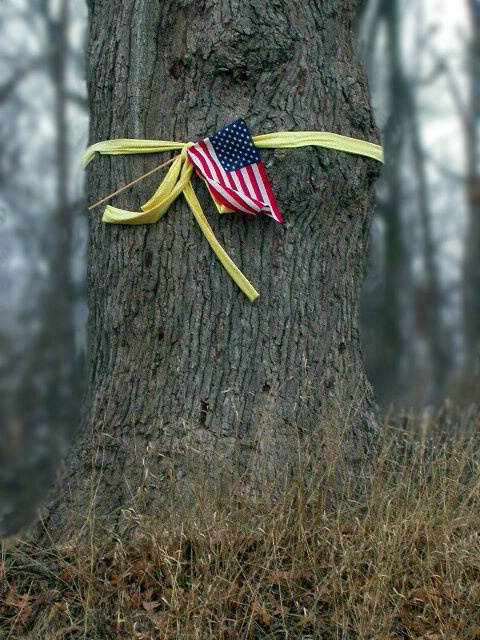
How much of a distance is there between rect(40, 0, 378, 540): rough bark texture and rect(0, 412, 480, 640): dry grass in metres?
0.28

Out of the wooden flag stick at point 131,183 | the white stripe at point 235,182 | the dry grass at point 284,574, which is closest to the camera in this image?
the dry grass at point 284,574

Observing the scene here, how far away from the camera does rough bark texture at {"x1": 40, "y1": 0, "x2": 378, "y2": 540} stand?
3908 millimetres

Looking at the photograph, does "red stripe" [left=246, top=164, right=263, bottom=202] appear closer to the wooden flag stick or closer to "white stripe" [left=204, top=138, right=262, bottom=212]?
"white stripe" [left=204, top=138, right=262, bottom=212]

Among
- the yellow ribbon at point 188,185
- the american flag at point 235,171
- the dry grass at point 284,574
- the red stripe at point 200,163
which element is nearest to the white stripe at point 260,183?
the american flag at point 235,171

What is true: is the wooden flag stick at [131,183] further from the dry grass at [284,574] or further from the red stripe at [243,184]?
the dry grass at [284,574]

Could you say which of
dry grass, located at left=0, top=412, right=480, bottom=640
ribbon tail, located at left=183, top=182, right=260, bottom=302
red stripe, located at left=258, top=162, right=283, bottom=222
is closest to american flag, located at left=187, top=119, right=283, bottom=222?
red stripe, located at left=258, top=162, right=283, bottom=222

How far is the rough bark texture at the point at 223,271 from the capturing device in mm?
3908

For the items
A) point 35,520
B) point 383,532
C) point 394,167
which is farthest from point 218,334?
point 394,167

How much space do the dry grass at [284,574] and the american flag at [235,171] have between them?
1188 millimetres

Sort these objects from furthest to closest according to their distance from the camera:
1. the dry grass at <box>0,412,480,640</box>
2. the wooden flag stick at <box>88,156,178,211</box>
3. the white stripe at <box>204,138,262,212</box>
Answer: the wooden flag stick at <box>88,156,178,211</box> < the white stripe at <box>204,138,262,212</box> < the dry grass at <box>0,412,480,640</box>

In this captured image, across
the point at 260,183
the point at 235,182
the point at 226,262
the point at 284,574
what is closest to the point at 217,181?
the point at 235,182

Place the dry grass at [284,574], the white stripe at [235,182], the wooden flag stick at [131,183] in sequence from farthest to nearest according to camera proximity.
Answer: the wooden flag stick at [131,183] → the white stripe at [235,182] → the dry grass at [284,574]

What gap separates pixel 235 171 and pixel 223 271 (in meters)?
0.44

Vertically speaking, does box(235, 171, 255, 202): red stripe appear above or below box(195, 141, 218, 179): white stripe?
below
